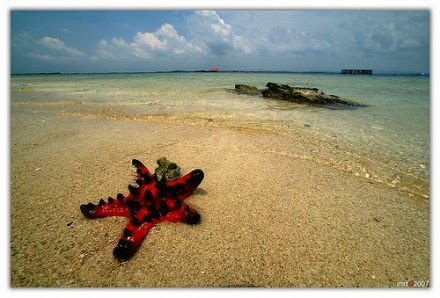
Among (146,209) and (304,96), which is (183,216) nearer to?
(146,209)

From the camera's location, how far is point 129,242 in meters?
1.99

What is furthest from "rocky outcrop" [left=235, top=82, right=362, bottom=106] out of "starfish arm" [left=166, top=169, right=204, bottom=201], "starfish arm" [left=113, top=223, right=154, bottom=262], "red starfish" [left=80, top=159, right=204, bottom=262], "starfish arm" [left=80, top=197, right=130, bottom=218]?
"starfish arm" [left=113, top=223, right=154, bottom=262]

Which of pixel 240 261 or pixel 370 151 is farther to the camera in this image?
pixel 370 151

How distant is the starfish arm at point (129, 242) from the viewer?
1.96 meters

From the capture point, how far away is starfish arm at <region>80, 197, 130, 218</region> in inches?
95.0

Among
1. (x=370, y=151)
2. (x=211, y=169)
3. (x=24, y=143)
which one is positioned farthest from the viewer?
(x=370, y=151)

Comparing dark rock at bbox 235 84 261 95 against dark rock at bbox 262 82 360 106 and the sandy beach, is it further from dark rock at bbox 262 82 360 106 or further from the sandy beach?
the sandy beach

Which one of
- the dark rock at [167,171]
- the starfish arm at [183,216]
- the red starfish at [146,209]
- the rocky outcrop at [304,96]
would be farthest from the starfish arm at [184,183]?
the rocky outcrop at [304,96]

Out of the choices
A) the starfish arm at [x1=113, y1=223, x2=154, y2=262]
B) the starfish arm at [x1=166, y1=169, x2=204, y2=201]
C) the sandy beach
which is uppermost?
the starfish arm at [x1=166, y1=169, x2=204, y2=201]

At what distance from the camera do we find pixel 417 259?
7.54 ft

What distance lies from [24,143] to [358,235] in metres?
5.67

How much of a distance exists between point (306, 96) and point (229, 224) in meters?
11.0
